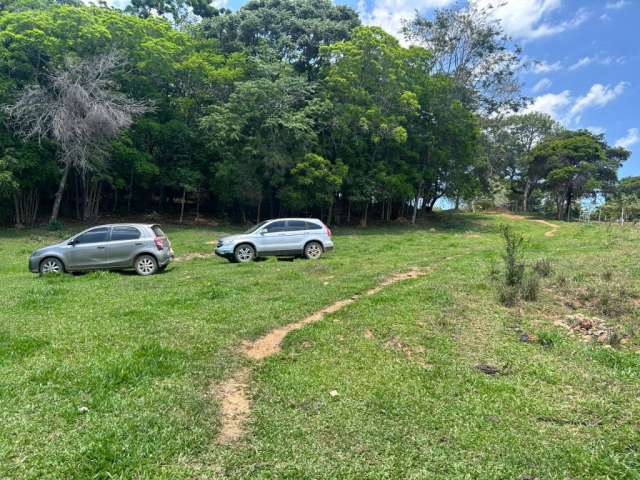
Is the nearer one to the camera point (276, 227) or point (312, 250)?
point (276, 227)

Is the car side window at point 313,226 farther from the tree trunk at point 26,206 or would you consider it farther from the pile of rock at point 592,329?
the tree trunk at point 26,206

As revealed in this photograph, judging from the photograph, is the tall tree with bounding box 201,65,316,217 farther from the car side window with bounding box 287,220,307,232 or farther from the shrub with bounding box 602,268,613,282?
the shrub with bounding box 602,268,613,282

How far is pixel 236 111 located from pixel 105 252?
14569 millimetres

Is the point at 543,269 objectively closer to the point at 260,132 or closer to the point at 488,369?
the point at 488,369

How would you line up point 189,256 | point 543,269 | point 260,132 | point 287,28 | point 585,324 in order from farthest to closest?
point 287,28, point 260,132, point 189,256, point 543,269, point 585,324

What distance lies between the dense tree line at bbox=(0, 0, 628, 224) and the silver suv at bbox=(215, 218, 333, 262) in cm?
980

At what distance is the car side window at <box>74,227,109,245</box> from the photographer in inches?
442

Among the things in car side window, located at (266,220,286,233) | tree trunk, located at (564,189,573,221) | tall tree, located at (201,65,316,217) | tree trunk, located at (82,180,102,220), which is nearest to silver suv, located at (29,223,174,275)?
car side window, located at (266,220,286,233)

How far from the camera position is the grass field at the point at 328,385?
9.82ft

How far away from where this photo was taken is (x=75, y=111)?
19.1 metres

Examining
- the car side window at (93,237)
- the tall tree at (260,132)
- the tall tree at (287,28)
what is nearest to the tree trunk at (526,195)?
the tall tree at (287,28)

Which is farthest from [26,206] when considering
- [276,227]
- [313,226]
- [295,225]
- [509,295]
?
[509,295]

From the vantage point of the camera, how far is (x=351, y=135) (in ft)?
86.2

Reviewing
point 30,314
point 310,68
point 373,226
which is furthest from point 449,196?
point 30,314
